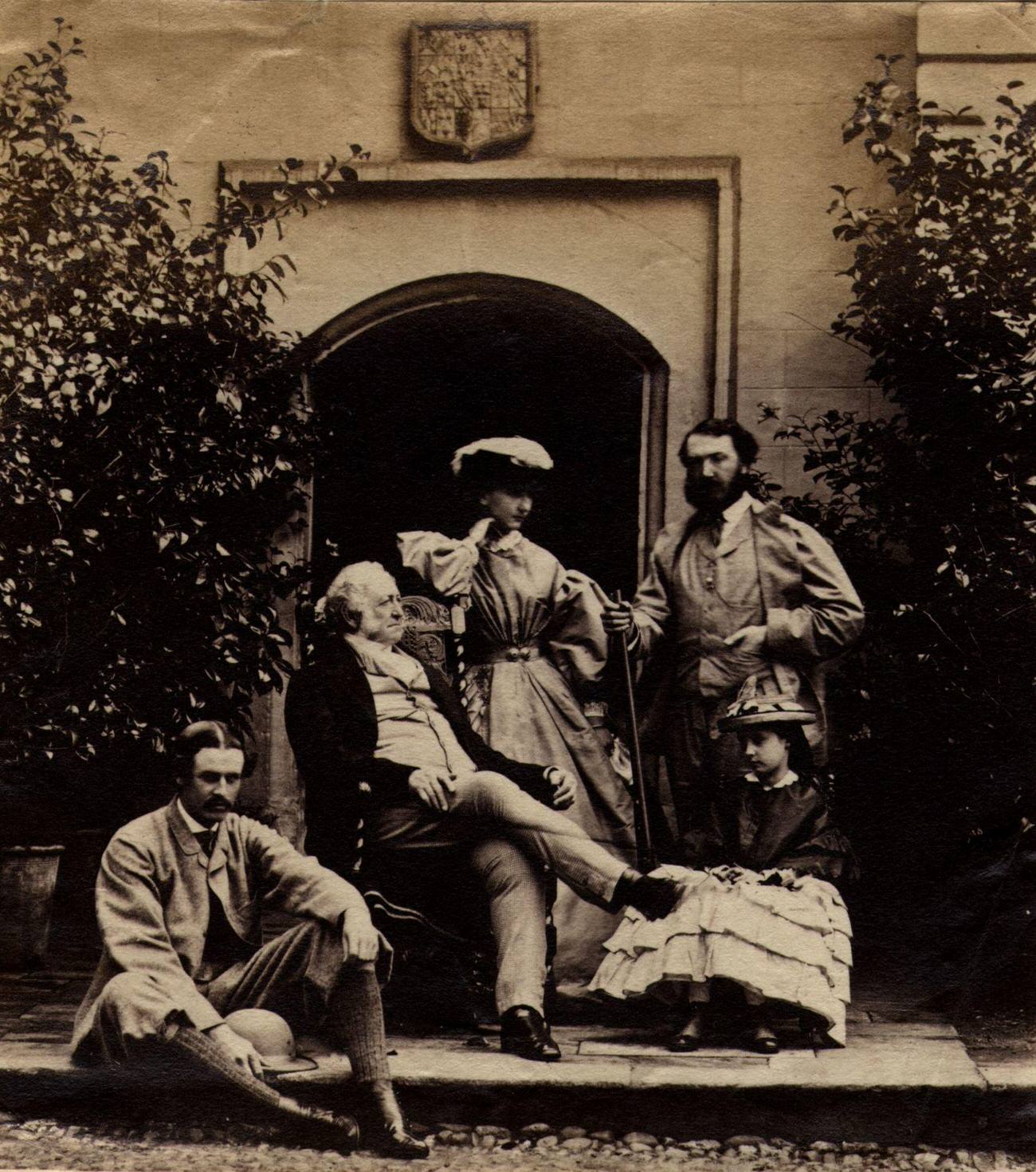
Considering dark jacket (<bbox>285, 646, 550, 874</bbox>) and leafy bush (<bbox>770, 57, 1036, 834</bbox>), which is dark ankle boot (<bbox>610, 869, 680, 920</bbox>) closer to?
dark jacket (<bbox>285, 646, 550, 874</bbox>)

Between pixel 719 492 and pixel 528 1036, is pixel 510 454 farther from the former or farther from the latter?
pixel 528 1036

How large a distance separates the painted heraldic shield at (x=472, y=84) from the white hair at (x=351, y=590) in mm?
1075

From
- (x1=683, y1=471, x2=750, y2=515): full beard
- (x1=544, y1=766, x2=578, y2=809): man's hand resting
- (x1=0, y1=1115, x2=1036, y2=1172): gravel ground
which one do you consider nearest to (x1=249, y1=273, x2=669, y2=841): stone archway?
(x1=683, y1=471, x2=750, y2=515): full beard

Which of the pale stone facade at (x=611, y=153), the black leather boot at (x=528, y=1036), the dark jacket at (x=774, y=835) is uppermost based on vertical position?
the pale stone facade at (x=611, y=153)

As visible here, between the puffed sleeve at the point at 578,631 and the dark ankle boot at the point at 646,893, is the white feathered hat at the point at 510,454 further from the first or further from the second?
the dark ankle boot at the point at 646,893

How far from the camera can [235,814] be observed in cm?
396

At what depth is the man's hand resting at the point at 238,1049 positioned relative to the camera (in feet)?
12.3

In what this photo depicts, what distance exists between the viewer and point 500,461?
13.7 ft

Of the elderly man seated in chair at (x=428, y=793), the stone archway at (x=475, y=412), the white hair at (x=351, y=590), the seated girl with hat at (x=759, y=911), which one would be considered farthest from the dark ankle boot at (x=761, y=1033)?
the white hair at (x=351, y=590)

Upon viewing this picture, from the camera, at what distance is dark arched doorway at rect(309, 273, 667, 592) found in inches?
165

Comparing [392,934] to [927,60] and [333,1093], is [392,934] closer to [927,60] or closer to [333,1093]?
[333,1093]

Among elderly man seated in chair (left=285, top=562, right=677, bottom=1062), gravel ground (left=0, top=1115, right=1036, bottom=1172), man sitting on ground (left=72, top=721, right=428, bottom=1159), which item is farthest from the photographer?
elderly man seated in chair (left=285, top=562, right=677, bottom=1062)

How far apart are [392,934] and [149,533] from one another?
1125 millimetres

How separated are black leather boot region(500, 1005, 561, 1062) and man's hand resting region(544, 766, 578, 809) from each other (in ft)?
1.55
